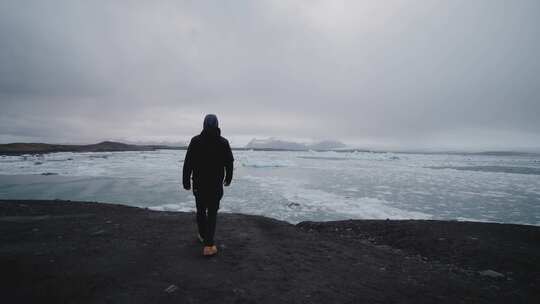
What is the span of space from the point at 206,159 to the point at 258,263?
5.35ft

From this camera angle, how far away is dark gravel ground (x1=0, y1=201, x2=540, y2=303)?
2963 mm

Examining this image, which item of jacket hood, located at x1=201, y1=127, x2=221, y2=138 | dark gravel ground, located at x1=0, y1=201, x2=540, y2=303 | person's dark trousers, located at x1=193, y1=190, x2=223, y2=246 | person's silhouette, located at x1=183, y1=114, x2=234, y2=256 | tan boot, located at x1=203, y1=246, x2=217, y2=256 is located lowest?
dark gravel ground, located at x1=0, y1=201, x2=540, y2=303

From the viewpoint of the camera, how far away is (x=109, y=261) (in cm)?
366

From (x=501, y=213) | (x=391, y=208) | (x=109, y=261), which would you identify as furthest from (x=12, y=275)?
(x=501, y=213)

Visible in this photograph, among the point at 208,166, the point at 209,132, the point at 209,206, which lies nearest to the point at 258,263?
the point at 209,206

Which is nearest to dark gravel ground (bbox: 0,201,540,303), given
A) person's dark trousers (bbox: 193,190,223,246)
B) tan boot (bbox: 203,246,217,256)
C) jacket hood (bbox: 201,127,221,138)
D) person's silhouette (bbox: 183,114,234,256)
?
tan boot (bbox: 203,246,217,256)

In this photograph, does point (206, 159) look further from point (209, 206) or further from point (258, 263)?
point (258, 263)

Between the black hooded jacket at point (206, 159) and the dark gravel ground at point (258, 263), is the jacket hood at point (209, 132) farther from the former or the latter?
the dark gravel ground at point (258, 263)

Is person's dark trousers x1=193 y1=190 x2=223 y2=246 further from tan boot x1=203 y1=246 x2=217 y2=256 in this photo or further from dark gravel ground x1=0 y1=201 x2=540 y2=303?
dark gravel ground x1=0 y1=201 x2=540 y2=303

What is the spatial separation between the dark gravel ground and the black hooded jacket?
1.06m

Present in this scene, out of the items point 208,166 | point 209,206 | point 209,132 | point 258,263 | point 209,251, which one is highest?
point 209,132

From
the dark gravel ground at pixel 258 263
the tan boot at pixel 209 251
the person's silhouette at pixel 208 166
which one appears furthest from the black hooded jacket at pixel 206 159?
the dark gravel ground at pixel 258 263

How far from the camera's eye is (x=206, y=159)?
12.9 feet

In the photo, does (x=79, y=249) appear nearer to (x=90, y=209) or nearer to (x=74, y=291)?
(x=74, y=291)
